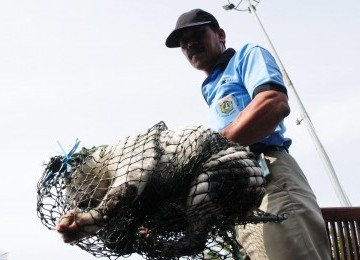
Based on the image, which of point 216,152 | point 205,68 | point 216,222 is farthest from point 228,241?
point 205,68

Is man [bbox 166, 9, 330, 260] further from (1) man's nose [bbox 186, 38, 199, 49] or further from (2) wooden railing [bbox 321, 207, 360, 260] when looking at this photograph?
(2) wooden railing [bbox 321, 207, 360, 260]

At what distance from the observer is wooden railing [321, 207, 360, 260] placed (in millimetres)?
3170

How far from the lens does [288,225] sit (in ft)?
7.73

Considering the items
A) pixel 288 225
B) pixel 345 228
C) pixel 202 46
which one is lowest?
pixel 345 228

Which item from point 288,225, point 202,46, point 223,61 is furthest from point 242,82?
point 288,225

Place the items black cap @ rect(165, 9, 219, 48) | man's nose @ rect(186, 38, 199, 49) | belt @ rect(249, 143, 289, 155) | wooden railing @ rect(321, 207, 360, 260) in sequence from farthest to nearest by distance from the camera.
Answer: wooden railing @ rect(321, 207, 360, 260)
man's nose @ rect(186, 38, 199, 49)
black cap @ rect(165, 9, 219, 48)
belt @ rect(249, 143, 289, 155)

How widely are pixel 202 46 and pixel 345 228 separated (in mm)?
1696

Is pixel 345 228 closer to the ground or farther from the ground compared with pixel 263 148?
closer to the ground

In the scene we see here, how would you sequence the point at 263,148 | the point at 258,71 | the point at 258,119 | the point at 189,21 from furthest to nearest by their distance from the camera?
1. the point at 189,21
2. the point at 263,148
3. the point at 258,71
4. the point at 258,119

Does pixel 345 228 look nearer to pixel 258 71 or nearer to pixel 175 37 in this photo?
pixel 258 71

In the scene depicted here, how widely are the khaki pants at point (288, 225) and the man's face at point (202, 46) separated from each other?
2.81 feet

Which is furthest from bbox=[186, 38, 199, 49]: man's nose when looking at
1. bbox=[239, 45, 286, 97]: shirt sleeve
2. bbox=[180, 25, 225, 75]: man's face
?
bbox=[239, 45, 286, 97]: shirt sleeve

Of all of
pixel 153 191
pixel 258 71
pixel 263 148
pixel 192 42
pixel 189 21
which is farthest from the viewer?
pixel 192 42

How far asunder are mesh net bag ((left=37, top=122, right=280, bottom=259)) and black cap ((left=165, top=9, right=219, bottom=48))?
49.9 inches
